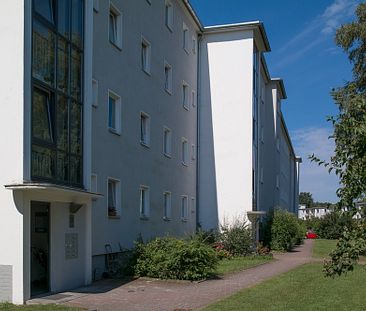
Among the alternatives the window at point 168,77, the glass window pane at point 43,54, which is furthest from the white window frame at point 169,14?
the glass window pane at point 43,54

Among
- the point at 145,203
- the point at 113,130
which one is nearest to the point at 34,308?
the point at 113,130

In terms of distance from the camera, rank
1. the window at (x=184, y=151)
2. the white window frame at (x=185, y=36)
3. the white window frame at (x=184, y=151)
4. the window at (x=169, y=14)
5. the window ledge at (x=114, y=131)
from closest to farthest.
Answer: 1. the window ledge at (x=114, y=131)
2. the window at (x=169, y=14)
3. the white window frame at (x=184, y=151)
4. the window at (x=184, y=151)
5. the white window frame at (x=185, y=36)

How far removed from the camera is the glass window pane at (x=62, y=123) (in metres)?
12.6

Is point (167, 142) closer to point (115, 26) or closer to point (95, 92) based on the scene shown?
point (115, 26)

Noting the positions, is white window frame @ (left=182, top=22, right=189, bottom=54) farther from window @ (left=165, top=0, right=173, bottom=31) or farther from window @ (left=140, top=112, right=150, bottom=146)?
window @ (left=140, top=112, right=150, bottom=146)

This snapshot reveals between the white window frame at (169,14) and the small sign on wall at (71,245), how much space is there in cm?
1309

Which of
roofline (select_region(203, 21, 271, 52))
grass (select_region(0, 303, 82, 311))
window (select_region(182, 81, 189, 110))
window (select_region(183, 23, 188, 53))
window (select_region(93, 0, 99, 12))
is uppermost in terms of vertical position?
roofline (select_region(203, 21, 271, 52))

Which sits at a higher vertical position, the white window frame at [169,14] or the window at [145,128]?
the white window frame at [169,14]

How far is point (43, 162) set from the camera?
1191 cm

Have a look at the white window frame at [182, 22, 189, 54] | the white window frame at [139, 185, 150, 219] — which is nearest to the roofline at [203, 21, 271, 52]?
the white window frame at [182, 22, 189, 54]

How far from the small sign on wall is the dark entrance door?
1.84 feet

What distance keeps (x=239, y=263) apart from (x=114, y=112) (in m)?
8.61

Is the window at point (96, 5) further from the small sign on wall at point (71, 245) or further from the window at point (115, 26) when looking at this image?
the small sign on wall at point (71, 245)

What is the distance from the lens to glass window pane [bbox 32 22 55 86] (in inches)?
464
